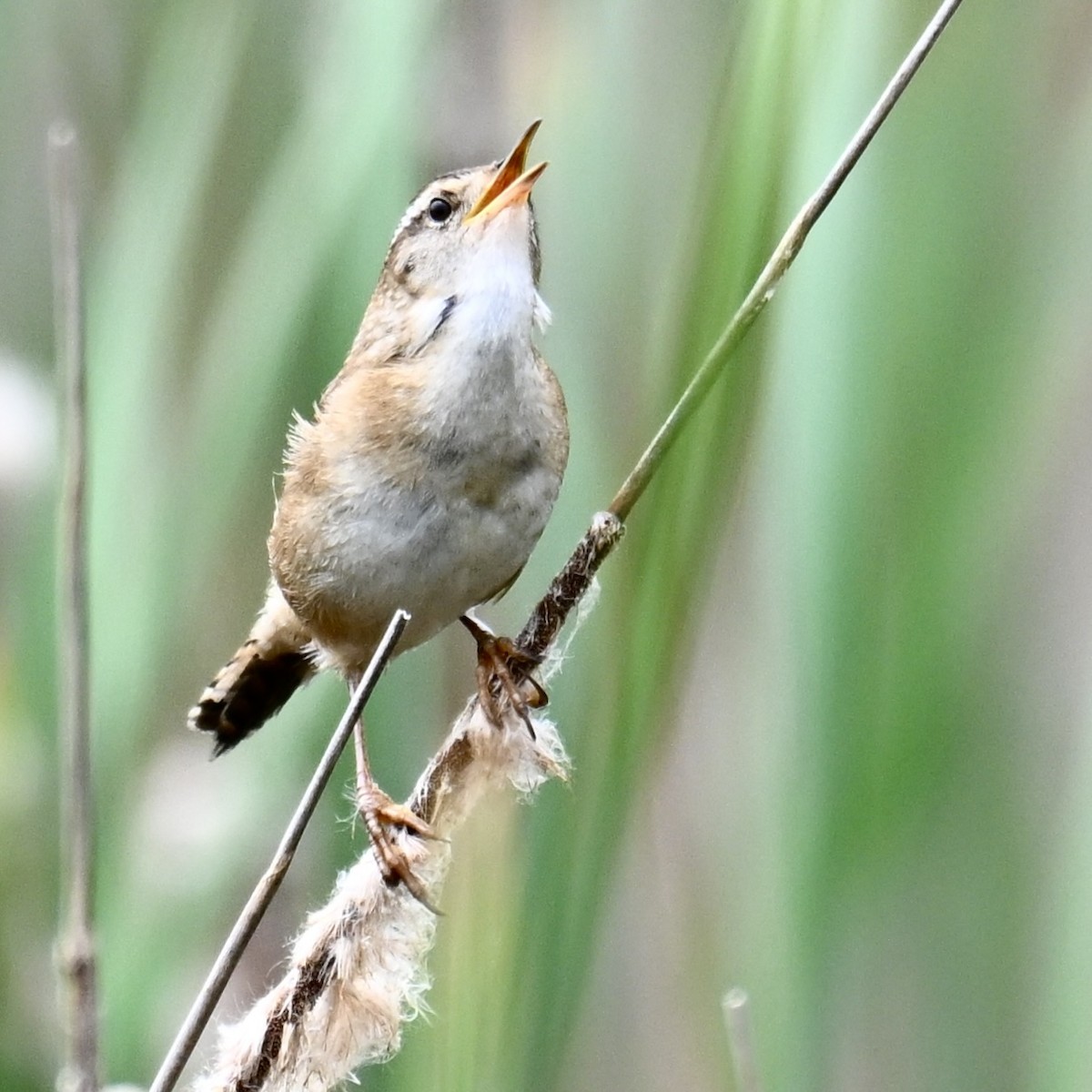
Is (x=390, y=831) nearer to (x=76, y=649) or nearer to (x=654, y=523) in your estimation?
(x=654, y=523)

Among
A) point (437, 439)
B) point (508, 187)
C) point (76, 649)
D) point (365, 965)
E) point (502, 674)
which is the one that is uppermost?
point (508, 187)

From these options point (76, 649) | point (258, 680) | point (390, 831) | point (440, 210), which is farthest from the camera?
point (258, 680)

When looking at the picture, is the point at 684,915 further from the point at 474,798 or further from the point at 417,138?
the point at 417,138

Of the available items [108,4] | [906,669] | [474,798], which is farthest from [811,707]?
[108,4]

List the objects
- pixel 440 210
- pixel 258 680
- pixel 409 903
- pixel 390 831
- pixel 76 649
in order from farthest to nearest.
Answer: pixel 258 680 < pixel 440 210 < pixel 390 831 < pixel 409 903 < pixel 76 649

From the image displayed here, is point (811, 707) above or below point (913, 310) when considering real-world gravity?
below

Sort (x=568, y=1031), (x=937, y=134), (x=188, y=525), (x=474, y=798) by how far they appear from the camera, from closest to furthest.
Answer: (x=474, y=798) → (x=568, y=1031) → (x=937, y=134) → (x=188, y=525)

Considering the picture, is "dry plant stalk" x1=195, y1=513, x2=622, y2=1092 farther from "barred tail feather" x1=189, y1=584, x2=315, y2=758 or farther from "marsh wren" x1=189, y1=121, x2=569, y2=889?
"barred tail feather" x1=189, y1=584, x2=315, y2=758

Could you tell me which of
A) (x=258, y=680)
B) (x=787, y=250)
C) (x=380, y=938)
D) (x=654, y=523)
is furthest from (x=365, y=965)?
(x=258, y=680)

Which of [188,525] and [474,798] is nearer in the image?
[474,798]
